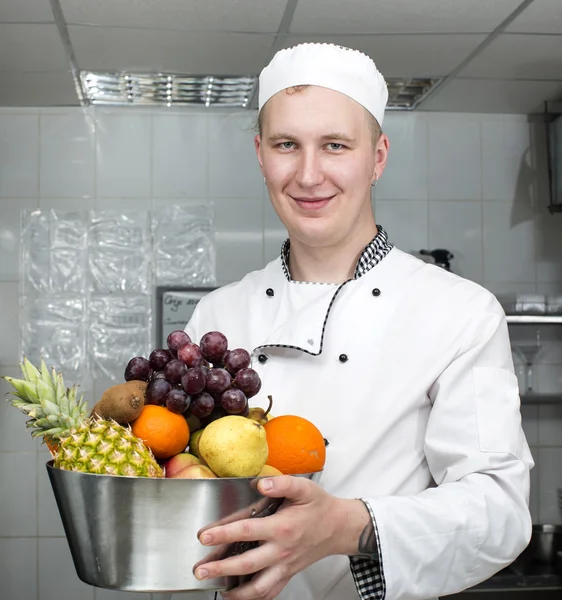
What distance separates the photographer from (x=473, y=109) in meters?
2.96

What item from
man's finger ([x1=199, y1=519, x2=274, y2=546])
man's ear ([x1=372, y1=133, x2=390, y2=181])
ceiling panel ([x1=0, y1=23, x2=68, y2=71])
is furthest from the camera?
ceiling panel ([x1=0, y1=23, x2=68, y2=71])

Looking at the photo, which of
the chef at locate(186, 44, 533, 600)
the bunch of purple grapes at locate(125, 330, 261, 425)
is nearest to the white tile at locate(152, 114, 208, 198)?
the chef at locate(186, 44, 533, 600)

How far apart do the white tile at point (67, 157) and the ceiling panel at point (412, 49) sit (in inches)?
37.3

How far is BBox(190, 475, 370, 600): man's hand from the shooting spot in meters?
0.71

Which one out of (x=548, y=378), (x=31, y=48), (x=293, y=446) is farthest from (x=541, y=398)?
(x=293, y=446)

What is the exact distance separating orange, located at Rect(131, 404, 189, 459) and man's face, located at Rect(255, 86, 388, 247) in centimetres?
46

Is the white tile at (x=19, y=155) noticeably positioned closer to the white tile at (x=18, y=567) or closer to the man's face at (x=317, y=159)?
the white tile at (x=18, y=567)

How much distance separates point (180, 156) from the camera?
2902mm

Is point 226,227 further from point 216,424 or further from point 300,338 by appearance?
point 216,424

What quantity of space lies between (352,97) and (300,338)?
377mm

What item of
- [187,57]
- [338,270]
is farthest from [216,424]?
[187,57]

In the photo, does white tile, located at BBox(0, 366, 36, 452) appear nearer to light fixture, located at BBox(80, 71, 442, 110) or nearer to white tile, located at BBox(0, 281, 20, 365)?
white tile, located at BBox(0, 281, 20, 365)

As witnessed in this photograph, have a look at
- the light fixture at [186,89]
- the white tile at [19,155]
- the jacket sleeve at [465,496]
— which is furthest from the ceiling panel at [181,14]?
the jacket sleeve at [465,496]

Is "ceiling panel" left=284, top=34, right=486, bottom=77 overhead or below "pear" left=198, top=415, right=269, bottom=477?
overhead
